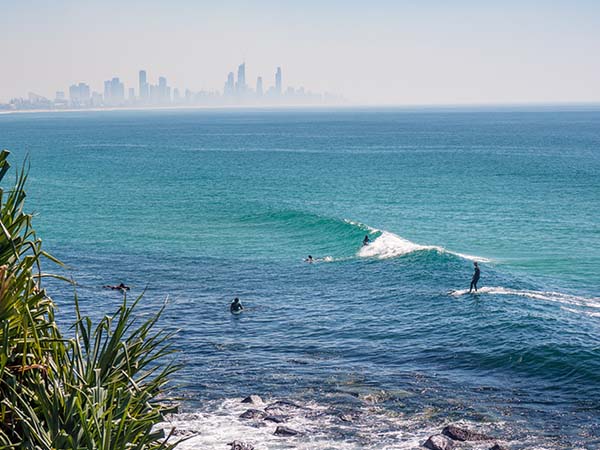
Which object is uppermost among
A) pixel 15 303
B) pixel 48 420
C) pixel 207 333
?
pixel 15 303

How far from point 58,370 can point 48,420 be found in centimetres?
99

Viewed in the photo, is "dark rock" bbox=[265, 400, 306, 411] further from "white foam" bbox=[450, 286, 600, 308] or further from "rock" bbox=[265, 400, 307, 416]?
"white foam" bbox=[450, 286, 600, 308]

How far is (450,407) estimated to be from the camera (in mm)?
29453

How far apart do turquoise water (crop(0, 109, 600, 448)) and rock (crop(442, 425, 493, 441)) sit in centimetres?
89

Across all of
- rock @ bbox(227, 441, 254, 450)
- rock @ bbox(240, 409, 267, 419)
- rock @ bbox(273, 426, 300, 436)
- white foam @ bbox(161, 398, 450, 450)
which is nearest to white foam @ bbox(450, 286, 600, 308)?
white foam @ bbox(161, 398, 450, 450)

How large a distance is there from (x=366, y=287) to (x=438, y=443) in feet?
78.9

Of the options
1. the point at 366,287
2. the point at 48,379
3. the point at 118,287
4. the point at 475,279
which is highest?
the point at 48,379

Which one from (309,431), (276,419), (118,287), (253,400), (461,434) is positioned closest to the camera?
(461,434)

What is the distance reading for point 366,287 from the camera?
162 feet

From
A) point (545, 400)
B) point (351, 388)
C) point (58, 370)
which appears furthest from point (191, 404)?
point (58, 370)

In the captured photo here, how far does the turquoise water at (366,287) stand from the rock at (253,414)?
633 mm

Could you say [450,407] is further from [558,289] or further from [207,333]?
[558,289]

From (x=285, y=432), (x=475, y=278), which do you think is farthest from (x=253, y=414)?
(x=475, y=278)

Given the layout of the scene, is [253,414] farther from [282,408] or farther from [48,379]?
[48,379]
